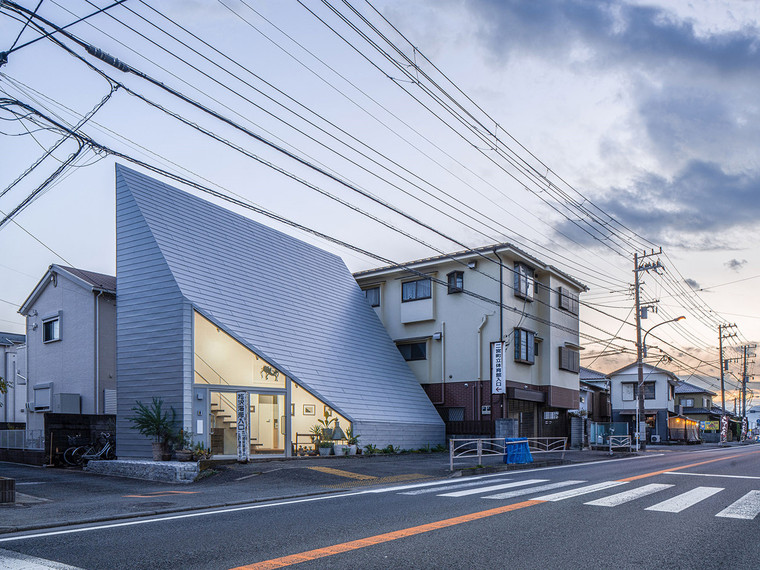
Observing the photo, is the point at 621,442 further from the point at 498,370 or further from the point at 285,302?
the point at 285,302

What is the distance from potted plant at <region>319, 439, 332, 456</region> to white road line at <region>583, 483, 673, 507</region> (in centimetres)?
1130

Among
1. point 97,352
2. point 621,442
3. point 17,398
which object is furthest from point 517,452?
point 17,398

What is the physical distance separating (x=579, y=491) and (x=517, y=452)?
774 centimetres

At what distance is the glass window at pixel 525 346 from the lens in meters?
30.7

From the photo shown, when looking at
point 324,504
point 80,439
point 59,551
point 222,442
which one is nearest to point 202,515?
point 324,504

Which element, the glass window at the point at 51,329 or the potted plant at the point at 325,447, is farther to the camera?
the glass window at the point at 51,329

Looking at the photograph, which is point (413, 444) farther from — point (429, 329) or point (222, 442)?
point (222, 442)

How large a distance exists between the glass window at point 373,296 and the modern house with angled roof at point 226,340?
23.9 feet

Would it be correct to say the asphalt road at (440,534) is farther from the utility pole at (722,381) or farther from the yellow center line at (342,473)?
the utility pole at (722,381)

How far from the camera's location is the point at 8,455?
22.5 m

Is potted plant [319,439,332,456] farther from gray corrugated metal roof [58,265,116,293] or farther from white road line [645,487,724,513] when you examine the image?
white road line [645,487,724,513]

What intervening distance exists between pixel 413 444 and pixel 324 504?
53.0 feet

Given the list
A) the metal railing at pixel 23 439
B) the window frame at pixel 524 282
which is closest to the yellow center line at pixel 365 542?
the metal railing at pixel 23 439

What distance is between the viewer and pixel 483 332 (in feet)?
99.5
